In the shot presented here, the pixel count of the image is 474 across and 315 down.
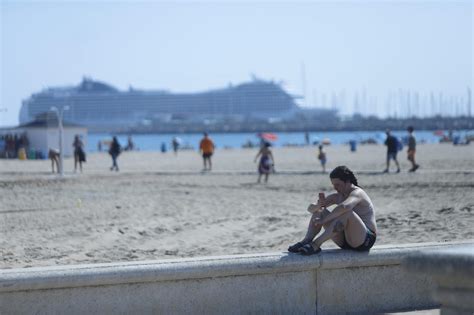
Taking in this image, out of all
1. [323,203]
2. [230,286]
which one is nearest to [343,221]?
[323,203]

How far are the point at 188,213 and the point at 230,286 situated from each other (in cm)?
889

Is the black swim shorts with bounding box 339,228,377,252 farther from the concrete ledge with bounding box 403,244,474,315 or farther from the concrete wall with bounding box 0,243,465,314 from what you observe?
the concrete ledge with bounding box 403,244,474,315

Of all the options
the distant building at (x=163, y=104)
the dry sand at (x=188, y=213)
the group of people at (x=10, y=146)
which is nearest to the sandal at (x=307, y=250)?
the dry sand at (x=188, y=213)

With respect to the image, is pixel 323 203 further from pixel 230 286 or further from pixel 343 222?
pixel 230 286

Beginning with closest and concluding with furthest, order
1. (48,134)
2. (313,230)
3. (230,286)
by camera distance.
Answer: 1. (230,286)
2. (313,230)
3. (48,134)

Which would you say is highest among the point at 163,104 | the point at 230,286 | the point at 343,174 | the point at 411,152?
the point at 163,104

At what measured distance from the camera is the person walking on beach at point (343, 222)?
Answer: 20.4 ft

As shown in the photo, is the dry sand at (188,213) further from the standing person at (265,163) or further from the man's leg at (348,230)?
the man's leg at (348,230)

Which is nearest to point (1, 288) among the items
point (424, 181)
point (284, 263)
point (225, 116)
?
point (284, 263)

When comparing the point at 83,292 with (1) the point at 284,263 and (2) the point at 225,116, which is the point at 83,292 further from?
(2) the point at 225,116

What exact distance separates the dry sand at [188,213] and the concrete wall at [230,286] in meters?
3.64

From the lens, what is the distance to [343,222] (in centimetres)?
632

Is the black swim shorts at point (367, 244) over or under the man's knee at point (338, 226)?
under

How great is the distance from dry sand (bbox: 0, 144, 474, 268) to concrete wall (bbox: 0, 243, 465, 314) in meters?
3.64
